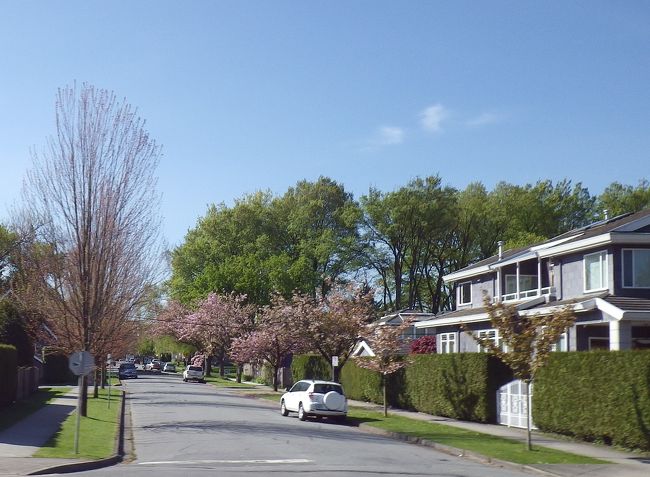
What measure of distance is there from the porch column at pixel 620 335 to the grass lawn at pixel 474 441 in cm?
588

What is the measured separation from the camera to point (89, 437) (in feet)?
76.2

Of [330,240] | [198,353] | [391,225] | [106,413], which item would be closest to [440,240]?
[391,225]

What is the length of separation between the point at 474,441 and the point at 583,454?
3.72 m

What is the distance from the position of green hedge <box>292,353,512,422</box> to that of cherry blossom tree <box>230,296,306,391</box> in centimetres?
1241

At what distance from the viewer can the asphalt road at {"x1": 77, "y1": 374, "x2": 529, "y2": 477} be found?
1659cm

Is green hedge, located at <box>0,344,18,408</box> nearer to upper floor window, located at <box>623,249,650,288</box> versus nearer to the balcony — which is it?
the balcony

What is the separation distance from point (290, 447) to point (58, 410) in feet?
49.5

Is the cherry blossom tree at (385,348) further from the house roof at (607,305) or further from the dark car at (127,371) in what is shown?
the dark car at (127,371)

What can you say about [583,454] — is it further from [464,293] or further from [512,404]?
[464,293]

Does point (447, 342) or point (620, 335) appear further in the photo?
point (447, 342)

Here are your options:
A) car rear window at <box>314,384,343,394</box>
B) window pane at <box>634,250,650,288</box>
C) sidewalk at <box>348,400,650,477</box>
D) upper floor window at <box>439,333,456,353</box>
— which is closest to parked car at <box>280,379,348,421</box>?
car rear window at <box>314,384,343,394</box>

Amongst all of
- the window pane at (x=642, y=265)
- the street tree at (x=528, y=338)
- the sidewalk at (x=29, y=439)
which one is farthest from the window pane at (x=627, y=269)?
the sidewalk at (x=29, y=439)

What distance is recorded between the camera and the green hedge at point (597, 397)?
20.7 m

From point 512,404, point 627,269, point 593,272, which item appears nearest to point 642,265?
point 627,269
